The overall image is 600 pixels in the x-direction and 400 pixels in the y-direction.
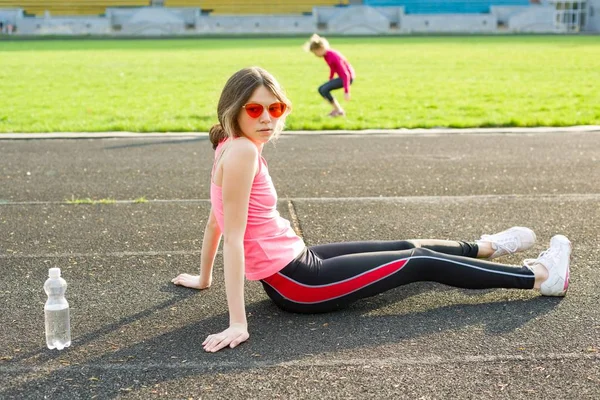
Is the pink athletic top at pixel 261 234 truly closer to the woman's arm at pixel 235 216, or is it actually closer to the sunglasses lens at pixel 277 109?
the woman's arm at pixel 235 216

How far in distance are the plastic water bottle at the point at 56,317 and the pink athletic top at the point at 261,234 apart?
0.84m

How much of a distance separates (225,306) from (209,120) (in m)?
8.34

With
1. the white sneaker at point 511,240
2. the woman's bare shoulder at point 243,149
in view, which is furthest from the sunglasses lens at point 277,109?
the white sneaker at point 511,240

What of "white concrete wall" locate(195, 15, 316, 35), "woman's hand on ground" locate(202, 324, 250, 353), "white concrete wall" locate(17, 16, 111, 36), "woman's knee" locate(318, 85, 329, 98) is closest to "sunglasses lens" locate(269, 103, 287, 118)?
"woman's hand on ground" locate(202, 324, 250, 353)

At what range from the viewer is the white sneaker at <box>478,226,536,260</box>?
491 centimetres

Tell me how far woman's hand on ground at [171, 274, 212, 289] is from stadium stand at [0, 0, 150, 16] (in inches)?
→ 2301

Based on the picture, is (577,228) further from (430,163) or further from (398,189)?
(430,163)

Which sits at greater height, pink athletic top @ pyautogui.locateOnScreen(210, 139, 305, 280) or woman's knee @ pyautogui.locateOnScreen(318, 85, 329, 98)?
pink athletic top @ pyautogui.locateOnScreen(210, 139, 305, 280)

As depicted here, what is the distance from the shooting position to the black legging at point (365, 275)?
4.16 metres

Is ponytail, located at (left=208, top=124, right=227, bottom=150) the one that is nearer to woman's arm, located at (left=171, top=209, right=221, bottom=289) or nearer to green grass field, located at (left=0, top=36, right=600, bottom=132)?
woman's arm, located at (left=171, top=209, right=221, bottom=289)

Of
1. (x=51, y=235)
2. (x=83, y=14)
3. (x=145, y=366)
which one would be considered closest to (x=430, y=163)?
→ (x=51, y=235)

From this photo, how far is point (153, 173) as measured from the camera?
27.7 ft

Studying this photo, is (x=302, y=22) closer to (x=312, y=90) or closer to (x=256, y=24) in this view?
(x=256, y=24)

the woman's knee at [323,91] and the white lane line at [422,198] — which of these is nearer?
the white lane line at [422,198]
